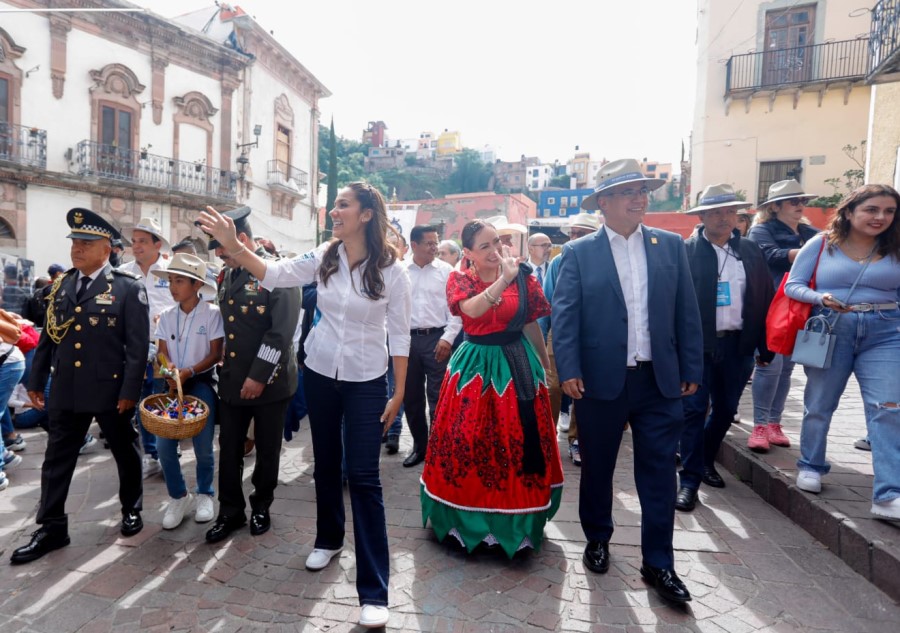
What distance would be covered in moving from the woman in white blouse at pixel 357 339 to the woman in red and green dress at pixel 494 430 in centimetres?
61

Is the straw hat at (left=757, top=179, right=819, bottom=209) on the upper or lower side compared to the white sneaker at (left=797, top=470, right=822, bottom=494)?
upper

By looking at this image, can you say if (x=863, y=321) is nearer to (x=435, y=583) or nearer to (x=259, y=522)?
(x=435, y=583)

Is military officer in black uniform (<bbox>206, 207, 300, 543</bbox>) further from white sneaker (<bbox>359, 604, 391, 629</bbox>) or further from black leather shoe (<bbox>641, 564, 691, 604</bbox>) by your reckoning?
black leather shoe (<bbox>641, 564, 691, 604</bbox>)

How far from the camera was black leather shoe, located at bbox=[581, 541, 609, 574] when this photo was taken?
10.2 feet

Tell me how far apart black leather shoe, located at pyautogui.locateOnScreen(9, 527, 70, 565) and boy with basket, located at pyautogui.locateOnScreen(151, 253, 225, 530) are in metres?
0.58

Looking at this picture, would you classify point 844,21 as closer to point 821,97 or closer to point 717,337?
point 821,97

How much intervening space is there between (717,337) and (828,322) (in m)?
0.68

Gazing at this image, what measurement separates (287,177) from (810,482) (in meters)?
24.0

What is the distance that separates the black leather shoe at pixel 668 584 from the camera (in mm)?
2770

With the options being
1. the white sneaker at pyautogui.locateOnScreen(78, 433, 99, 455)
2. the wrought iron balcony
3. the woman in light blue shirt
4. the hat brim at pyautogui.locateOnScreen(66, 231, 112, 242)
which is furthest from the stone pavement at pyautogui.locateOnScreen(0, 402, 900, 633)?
the wrought iron balcony

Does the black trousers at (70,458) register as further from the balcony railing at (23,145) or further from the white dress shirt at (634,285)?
the balcony railing at (23,145)

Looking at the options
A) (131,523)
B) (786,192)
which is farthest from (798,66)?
(131,523)

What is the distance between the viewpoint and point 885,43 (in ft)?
23.5

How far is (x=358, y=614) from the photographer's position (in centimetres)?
275
